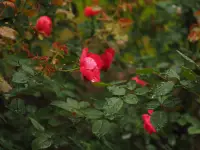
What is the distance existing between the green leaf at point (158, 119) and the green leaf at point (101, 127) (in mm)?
176

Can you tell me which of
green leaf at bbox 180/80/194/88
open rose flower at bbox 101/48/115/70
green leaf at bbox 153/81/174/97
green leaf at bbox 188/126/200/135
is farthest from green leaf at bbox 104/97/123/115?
open rose flower at bbox 101/48/115/70

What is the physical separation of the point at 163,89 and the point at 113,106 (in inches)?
7.8

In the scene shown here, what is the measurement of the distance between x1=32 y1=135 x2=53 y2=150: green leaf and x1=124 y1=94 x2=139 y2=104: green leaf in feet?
1.12

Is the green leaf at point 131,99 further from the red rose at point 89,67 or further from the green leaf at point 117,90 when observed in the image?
the red rose at point 89,67

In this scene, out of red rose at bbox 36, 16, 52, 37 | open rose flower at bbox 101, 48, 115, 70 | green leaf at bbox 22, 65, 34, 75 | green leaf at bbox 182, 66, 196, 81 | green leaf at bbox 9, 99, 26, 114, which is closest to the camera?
green leaf at bbox 182, 66, 196, 81

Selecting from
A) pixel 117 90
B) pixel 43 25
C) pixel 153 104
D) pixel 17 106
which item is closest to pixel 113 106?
pixel 117 90

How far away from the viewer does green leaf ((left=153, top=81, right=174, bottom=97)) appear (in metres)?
1.63

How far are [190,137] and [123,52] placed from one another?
645 millimetres

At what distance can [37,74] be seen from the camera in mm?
1764

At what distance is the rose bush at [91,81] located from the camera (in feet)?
5.59

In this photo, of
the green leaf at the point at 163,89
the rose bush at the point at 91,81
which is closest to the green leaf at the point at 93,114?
the rose bush at the point at 91,81

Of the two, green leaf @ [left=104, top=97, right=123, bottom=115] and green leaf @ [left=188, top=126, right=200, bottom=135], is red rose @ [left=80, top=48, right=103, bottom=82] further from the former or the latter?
green leaf @ [left=188, top=126, right=200, bottom=135]

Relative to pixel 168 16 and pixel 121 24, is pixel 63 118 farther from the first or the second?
pixel 168 16

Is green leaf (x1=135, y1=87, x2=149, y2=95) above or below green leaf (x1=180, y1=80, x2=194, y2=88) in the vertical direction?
below
